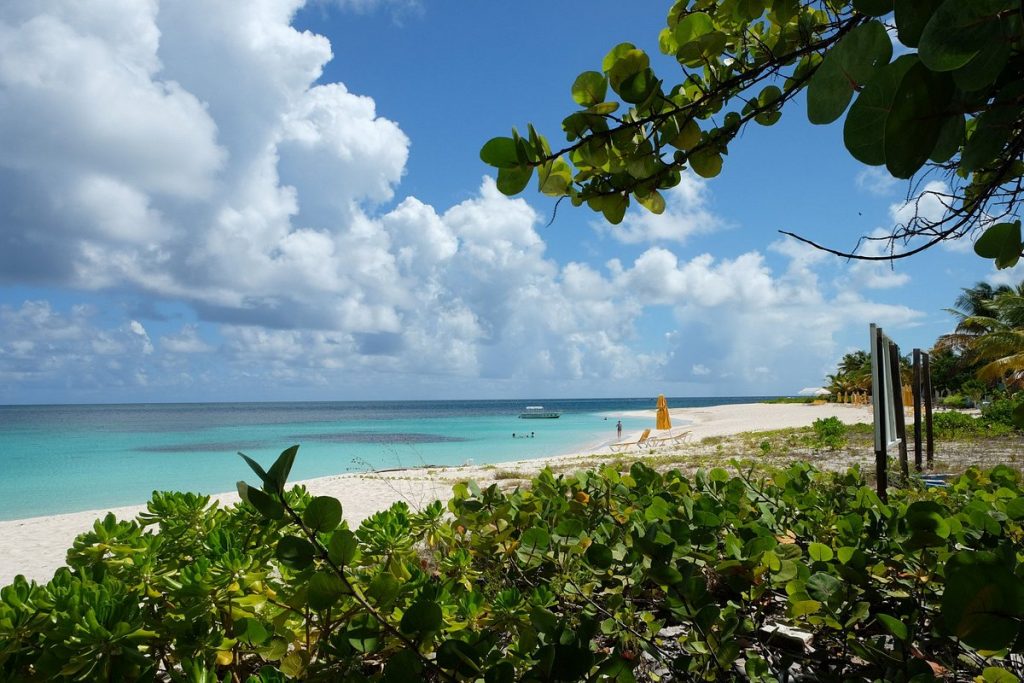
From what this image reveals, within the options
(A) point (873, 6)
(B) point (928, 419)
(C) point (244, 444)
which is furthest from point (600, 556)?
(C) point (244, 444)

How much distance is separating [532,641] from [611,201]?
2.72ft

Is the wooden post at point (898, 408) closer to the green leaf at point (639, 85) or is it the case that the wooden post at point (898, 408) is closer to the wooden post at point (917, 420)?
the wooden post at point (917, 420)

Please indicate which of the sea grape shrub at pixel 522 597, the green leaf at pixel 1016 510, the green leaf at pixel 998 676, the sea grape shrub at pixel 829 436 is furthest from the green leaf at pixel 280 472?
the sea grape shrub at pixel 829 436

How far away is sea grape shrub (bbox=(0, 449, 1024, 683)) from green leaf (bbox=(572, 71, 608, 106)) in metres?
0.76

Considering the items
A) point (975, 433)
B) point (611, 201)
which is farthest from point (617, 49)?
point (975, 433)

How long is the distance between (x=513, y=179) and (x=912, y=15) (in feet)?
1.92

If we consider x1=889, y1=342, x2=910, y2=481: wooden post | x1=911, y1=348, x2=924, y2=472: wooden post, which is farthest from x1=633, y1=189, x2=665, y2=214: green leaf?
x1=911, y1=348, x2=924, y2=472: wooden post

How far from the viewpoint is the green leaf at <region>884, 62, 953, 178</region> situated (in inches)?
20.4

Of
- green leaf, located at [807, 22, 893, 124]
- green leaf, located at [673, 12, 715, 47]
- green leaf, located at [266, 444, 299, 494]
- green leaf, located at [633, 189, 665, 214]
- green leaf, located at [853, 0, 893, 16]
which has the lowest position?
green leaf, located at [266, 444, 299, 494]

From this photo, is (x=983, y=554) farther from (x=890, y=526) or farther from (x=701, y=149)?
(x=701, y=149)

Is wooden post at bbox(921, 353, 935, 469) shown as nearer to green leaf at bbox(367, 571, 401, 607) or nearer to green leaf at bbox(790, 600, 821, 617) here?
green leaf at bbox(790, 600, 821, 617)

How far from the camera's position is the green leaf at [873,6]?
2.40 ft

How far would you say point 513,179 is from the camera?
1.03 metres

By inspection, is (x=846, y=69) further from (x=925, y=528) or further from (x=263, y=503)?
(x=925, y=528)
